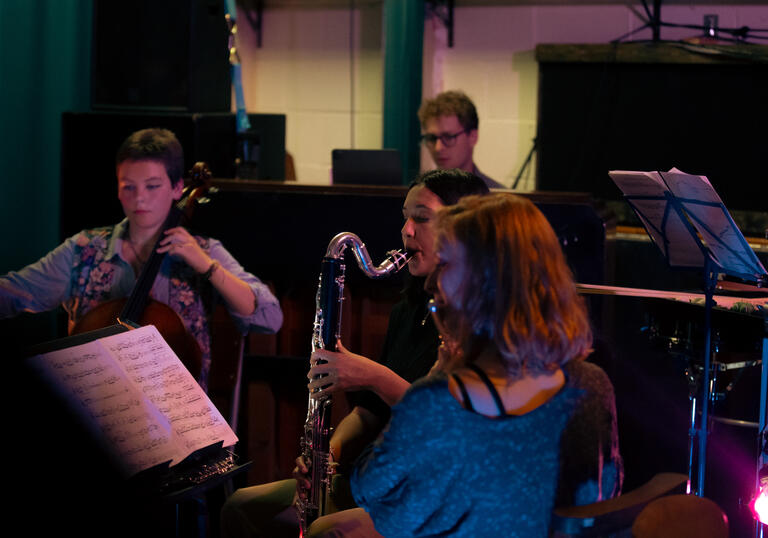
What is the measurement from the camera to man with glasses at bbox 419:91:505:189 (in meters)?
4.06

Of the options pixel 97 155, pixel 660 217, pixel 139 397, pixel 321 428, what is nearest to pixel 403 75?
pixel 97 155

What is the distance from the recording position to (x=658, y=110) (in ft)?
16.4

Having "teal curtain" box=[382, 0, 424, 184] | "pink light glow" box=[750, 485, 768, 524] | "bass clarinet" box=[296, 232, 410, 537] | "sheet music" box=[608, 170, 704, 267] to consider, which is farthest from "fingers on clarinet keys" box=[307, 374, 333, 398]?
"teal curtain" box=[382, 0, 424, 184]

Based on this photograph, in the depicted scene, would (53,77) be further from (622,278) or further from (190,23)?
(622,278)

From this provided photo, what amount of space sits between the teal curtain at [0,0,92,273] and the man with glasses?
1532 mm

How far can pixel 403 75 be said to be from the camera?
5.36m

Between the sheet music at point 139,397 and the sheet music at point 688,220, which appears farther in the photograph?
the sheet music at point 688,220

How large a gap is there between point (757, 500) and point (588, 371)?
90 cm

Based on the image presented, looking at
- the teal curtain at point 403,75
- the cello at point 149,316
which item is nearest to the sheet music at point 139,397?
the cello at point 149,316

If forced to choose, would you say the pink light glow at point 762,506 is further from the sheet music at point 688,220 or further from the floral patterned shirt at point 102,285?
the floral patterned shirt at point 102,285

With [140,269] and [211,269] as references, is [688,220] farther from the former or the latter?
[140,269]

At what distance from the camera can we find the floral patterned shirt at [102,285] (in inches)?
106

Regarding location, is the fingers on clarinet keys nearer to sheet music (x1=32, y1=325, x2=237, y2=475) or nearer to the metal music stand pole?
sheet music (x1=32, y1=325, x2=237, y2=475)

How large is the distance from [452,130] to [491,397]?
2.78 m
